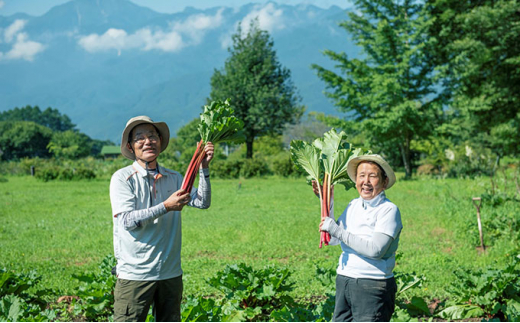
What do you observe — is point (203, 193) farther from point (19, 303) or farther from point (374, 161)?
point (19, 303)

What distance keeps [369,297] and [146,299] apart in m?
1.40

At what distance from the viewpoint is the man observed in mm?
2902

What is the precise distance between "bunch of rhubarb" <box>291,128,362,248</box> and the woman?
0.43ft

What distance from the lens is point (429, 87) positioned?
24.4m

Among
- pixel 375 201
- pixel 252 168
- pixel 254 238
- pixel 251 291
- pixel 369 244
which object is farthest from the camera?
pixel 252 168

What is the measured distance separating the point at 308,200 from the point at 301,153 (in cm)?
1211

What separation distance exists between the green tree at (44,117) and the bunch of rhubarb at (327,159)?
13177 cm

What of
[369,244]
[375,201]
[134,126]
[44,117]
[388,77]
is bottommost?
[369,244]

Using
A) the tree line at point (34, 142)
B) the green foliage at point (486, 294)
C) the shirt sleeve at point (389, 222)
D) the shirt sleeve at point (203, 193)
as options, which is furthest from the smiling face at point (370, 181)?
the tree line at point (34, 142)

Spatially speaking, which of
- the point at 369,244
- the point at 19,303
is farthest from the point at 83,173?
the point at 369,244

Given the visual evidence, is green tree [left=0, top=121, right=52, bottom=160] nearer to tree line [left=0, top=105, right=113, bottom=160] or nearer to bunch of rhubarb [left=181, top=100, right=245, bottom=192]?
tree line [left=0, top=105, right=113, bottom=160]

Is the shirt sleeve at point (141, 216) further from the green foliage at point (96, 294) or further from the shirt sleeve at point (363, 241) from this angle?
the green foliage at point (96, 294)

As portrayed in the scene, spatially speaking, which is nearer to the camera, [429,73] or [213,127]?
[213,127]

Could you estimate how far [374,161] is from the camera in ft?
8.93
